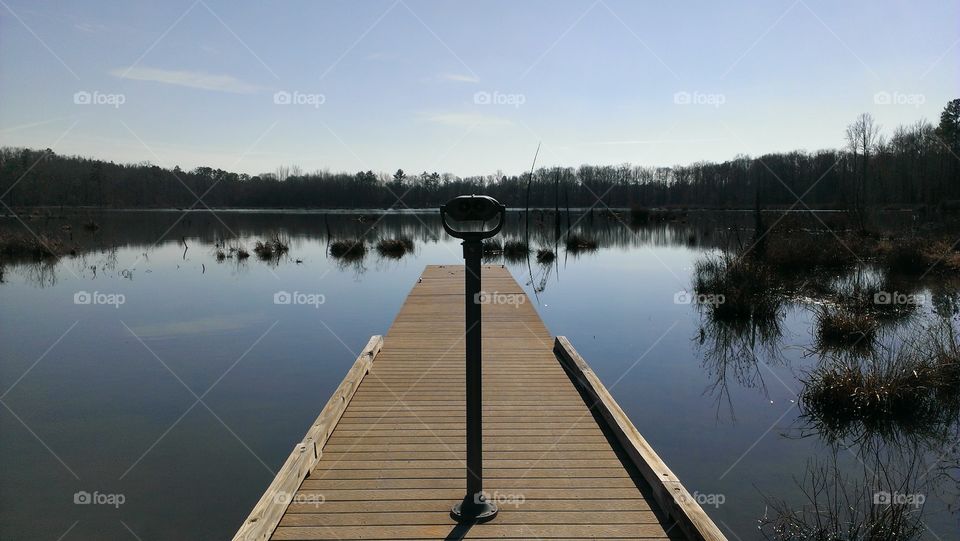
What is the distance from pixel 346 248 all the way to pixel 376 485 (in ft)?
69.1

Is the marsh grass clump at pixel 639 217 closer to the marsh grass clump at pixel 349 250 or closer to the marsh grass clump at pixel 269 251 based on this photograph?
the marsh grass clump at pixel 349 250

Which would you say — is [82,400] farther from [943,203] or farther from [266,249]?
[943,203]

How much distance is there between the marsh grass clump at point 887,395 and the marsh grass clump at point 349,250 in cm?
1748

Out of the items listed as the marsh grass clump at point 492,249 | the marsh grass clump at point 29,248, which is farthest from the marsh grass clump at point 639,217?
the marsh grass clump at point 29,248

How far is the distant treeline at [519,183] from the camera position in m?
50.9

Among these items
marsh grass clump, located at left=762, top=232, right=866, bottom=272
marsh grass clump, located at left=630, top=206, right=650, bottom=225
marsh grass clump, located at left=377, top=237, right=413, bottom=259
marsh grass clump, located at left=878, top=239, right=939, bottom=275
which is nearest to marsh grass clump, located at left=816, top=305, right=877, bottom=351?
marsh grass clump, located at left=762, top=232, right=866, bottom=272

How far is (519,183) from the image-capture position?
88625 millimetres

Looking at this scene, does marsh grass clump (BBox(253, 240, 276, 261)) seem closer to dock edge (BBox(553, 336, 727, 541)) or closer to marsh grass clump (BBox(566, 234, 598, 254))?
marsh grass clump (BBox(566, 234, 598, 254))

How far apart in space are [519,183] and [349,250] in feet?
218

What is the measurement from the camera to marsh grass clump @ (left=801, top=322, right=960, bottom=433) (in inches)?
242

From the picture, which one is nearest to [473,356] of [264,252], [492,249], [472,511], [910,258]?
[472,511]

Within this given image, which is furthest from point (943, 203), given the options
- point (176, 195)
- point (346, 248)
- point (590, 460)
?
point (176, 195)

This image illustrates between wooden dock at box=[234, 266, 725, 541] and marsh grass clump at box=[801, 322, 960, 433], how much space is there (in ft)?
8.39

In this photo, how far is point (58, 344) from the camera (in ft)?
31.8
